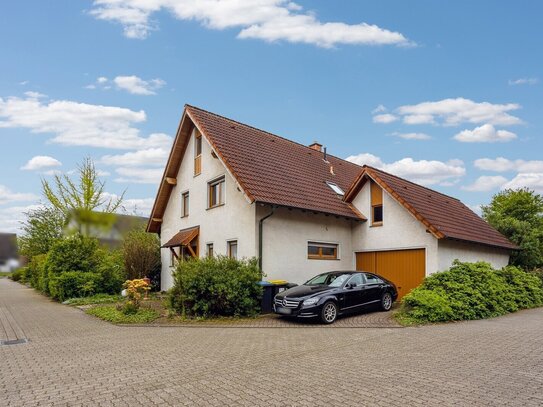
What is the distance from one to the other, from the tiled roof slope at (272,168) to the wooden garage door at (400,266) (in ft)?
6.23

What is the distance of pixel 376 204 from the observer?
62.6 feet

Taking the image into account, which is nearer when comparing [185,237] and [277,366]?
[277,366]

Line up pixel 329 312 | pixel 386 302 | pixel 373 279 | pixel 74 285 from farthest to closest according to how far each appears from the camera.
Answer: pixel 74 285 < pixel 386 302 < pixel 373 279 < pixel 329 312

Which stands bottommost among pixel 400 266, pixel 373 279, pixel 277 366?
pixel 277 366

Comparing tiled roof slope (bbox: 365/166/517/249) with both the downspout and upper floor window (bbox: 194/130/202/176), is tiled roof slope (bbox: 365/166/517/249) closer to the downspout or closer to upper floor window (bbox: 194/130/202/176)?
the downspout

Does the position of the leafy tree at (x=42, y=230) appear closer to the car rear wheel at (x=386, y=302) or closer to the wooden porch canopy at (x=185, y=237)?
the wooden porch canopy at (x=185, y=237)

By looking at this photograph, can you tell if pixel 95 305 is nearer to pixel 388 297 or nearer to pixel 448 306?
pixel 388 297

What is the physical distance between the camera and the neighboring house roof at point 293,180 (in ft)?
56.2

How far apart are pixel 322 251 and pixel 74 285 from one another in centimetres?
1103

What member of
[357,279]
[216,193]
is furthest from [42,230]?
[357,279]

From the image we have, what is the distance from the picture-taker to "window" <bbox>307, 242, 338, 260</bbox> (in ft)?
59.6

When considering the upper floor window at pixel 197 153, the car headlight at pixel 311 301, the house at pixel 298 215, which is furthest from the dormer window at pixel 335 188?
the car headlight at pixel 311 301

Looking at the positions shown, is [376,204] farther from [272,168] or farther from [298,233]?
[272,168]

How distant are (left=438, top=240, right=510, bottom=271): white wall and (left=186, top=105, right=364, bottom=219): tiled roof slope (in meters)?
3.66
